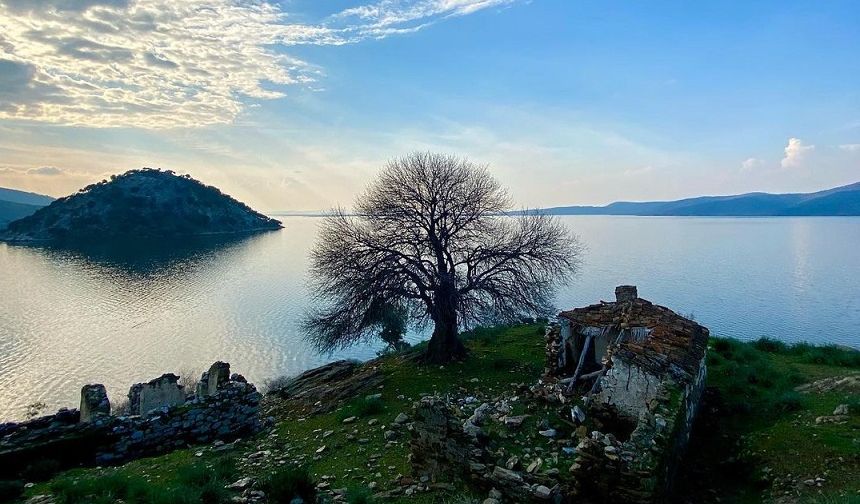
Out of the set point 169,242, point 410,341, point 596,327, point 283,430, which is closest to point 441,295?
point 596,327

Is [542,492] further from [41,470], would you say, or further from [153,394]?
[153,394]

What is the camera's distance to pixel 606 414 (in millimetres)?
12609

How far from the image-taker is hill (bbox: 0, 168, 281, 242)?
144250 mm

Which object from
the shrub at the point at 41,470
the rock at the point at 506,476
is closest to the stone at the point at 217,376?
the shrub at the point at 41,470

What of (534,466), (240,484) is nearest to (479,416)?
(534,466)

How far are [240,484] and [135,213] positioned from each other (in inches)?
6517

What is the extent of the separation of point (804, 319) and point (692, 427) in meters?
37.4

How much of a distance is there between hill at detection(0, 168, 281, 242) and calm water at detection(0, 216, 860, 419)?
54234mm

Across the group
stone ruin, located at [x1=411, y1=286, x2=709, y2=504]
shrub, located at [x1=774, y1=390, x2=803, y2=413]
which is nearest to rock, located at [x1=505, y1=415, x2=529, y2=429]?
stone ruin, located at [x1=411, y1=286, x2=709, y2=504]

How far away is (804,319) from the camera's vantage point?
4203 cm

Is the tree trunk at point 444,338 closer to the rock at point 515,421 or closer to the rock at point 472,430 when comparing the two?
the rock at point 515,421

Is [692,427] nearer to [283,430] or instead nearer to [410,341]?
[283,430]

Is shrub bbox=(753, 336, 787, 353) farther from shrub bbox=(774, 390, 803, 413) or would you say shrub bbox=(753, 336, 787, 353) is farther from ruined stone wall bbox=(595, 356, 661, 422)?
ruined stone wall bbox=(595, 356, 661, 422)

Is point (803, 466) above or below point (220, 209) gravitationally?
below
